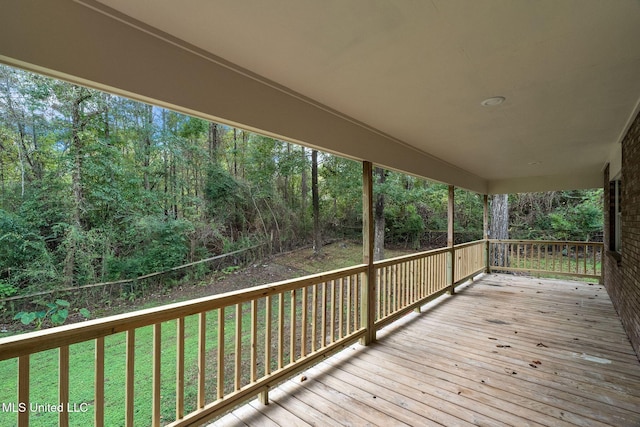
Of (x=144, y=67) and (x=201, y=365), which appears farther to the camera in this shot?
(x=201, y=365)

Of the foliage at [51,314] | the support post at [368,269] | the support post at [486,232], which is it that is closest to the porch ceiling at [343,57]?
the support post at [368,269]

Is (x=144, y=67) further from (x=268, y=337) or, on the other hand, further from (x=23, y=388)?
(x=268, y=337)

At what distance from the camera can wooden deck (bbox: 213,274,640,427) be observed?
1990 millimetres

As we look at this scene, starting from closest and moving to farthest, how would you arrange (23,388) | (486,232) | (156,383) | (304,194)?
(23,388)
(156,383)
(486,232)
(304,194)

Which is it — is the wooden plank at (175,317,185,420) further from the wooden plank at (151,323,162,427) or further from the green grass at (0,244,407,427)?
the green grass at (0,244,407,427)

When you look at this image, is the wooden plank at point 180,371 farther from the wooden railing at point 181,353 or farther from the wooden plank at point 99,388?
the wooden plank at point 99,388

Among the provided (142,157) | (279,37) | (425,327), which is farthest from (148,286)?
(279,37)

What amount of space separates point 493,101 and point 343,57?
1529mm

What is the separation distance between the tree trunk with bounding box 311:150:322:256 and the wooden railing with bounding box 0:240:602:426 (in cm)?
383

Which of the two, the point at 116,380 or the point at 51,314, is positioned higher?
the point at 51,314

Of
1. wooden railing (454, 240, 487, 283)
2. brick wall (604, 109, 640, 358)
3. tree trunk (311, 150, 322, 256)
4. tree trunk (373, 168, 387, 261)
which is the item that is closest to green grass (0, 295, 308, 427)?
wooden railing (454, 240, 487, 283)

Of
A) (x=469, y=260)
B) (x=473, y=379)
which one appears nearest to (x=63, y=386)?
(x=473, y=379)

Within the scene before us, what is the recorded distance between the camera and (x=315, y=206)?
9.38 metres

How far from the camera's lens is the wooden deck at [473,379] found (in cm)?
199
